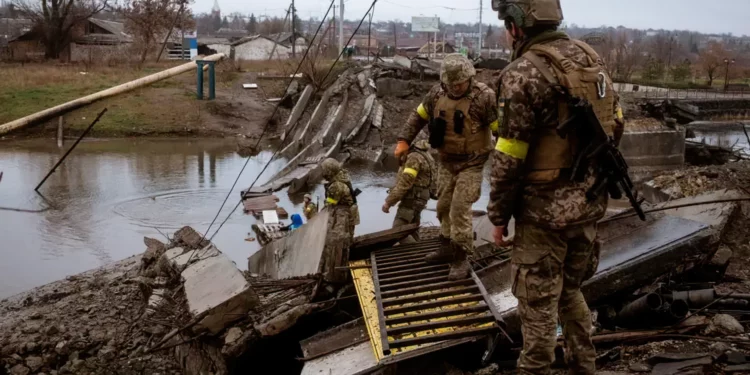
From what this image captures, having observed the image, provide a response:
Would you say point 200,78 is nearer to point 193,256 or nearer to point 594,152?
point 193,256

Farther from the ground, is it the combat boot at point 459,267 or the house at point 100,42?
the house at point 100,42

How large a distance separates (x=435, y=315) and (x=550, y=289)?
1289 millimetres

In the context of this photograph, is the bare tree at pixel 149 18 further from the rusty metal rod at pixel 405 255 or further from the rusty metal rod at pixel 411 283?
the rusty metal rod at pixel 411 283

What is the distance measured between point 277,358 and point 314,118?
15.1 m

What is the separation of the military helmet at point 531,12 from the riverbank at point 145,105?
18562mm

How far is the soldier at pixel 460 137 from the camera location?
5.37m

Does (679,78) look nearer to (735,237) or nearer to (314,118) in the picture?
(314,118)

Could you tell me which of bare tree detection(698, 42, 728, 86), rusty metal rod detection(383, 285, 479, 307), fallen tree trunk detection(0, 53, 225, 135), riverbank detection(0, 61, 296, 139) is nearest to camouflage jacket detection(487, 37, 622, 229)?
rusty metal rod detection(383, 285, 479, 307)

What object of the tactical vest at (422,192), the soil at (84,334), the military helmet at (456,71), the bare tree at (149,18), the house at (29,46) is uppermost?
the bare tree at (149,18)

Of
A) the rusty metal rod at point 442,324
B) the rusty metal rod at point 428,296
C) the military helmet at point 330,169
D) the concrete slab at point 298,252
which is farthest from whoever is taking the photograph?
the military helmet at point 330,169

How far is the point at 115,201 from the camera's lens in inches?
503

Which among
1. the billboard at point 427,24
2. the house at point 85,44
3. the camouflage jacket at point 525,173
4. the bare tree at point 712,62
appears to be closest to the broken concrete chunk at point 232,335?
the camouflage jacket at point 525,173

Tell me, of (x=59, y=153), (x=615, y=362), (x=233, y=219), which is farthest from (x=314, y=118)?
(x=615, y=362)

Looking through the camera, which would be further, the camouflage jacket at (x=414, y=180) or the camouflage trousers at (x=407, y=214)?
the camouflage trousers at (x=407, y=214)
